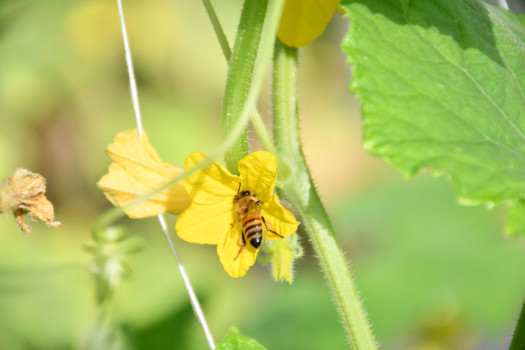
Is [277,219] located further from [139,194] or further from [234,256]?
[139,194]

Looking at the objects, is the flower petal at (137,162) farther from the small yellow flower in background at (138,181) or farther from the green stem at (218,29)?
the green stem at (218,29)

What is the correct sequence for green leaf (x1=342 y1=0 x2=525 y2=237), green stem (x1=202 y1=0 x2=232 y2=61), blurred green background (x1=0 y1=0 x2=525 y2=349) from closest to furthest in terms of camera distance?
green leaf (x1=342 y1=0 x2=525 y2=237)
green stem (x1=202 y1=0 x2=232 y2=61)
blurred green background (x1=0 y1=0 x2=525 y2=349)

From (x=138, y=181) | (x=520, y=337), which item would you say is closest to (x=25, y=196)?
A: (x=138, y=181)

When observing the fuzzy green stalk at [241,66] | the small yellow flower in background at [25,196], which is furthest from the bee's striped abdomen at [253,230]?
the small yellow flower in background at [25,196]

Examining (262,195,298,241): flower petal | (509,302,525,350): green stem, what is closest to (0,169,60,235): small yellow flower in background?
(262,195,298,241): flower petal

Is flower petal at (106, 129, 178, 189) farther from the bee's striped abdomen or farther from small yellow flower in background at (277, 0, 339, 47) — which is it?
small yellow flower in background at (277, 0, 339, 47)
